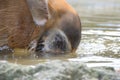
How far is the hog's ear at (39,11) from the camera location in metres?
4.31

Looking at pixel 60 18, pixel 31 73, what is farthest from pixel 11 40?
pixel 31 73

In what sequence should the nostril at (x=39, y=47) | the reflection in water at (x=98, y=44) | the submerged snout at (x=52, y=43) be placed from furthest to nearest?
the nostril at (x=39, y=47) → the submerged snout at (x=52, y=43) → the reflection in water at (x=98, y=44)

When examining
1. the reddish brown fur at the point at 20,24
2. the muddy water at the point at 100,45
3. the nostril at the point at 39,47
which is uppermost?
the reddish brown fur at the point at 20,24

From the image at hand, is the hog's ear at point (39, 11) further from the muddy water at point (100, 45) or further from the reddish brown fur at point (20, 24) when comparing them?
the muddy water at point (100, 45)

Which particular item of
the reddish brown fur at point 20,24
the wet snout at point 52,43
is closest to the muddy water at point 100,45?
the wet snout at point 52,43

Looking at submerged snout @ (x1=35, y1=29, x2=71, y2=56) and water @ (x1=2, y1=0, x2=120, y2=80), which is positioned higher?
submerged snout @ (x1=35, y1=29, x2=71, y2=56)

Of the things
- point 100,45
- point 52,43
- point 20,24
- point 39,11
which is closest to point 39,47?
point 52,43

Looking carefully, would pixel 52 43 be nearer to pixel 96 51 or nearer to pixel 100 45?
pixel 96 51

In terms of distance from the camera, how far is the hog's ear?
4309mm

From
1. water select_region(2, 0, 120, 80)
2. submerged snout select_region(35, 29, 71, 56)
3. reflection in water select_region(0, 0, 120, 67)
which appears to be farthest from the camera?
submerged snout select_region(35, 29, 71, 56)

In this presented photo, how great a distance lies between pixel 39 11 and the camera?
431cm

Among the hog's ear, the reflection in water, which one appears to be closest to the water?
the reflection in water

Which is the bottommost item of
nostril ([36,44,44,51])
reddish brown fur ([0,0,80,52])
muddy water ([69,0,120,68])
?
muddy water ([69,0,120,68])

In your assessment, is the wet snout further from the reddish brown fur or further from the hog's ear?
the hog's ear
